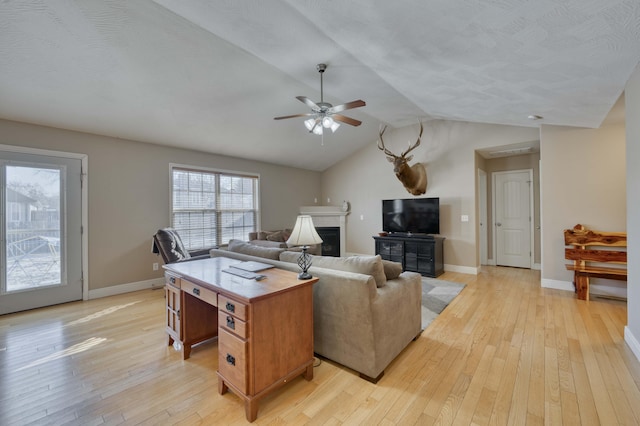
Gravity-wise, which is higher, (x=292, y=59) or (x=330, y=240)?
(x=292, y=59)

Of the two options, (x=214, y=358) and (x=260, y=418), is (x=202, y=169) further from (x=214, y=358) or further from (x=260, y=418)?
(x=260, y=418)

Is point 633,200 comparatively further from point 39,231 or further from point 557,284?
point 39,231

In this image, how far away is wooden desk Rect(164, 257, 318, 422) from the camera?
1630mm

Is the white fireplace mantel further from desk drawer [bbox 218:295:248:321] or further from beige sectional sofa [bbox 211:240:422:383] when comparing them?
desk drawer [bbox 218:295:248:321]

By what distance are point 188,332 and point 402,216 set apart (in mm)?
4549

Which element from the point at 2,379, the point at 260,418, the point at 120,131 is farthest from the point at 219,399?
the point at 120,131

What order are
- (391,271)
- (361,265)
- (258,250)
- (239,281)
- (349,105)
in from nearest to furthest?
1. (239,281)
2. (361,265)
3. (391,271)
4. (258,250)
5. (349,105)

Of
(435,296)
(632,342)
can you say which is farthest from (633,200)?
(435,296)

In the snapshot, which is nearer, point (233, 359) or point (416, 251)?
point (233, 359)

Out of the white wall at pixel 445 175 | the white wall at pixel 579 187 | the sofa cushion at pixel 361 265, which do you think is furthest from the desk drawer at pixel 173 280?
the white wall at pixel 579 187

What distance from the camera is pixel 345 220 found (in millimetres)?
7125

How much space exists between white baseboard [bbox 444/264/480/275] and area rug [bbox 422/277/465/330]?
0.83 m

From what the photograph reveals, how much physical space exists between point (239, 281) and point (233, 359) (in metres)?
0.50

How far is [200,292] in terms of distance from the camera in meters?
2.05
